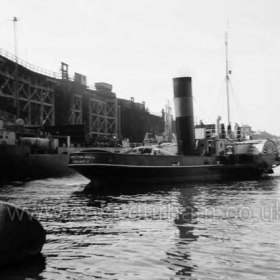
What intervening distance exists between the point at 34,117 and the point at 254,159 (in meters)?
36.7

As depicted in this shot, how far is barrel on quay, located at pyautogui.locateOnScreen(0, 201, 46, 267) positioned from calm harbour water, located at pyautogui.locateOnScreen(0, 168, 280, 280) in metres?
0.24

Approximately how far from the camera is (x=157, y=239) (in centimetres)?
1044

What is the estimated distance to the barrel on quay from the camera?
7.54 m

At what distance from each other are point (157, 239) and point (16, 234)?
4084 millimetres

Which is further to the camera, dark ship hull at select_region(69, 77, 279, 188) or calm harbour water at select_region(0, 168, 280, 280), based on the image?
dark ship hull at select_region(69, 77, 279, 188)

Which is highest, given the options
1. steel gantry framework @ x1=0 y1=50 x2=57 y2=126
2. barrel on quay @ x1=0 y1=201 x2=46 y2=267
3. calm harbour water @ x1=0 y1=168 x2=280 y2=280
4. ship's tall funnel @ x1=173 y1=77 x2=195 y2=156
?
steel gantry framework @ x1=0 y1=50 x2=57 y2=126

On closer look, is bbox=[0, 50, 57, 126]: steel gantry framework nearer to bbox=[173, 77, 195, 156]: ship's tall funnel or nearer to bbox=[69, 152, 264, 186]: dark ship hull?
bbox=[173, 77, 195, 156]: ship's tall funnel

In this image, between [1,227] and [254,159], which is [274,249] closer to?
[1,227]

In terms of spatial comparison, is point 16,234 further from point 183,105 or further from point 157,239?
point 183,105

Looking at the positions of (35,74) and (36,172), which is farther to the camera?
(35,74)

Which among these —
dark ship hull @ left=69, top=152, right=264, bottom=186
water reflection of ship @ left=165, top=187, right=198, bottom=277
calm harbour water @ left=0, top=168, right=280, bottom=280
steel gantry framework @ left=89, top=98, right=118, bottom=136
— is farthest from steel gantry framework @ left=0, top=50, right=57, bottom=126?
water reflection of ship @ left=165, top=187, right=198, bottom=277

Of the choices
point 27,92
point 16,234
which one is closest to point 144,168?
point 16,234

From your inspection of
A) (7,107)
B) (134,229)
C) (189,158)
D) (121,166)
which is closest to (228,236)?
(134,229)

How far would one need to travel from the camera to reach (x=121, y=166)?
24.6m
